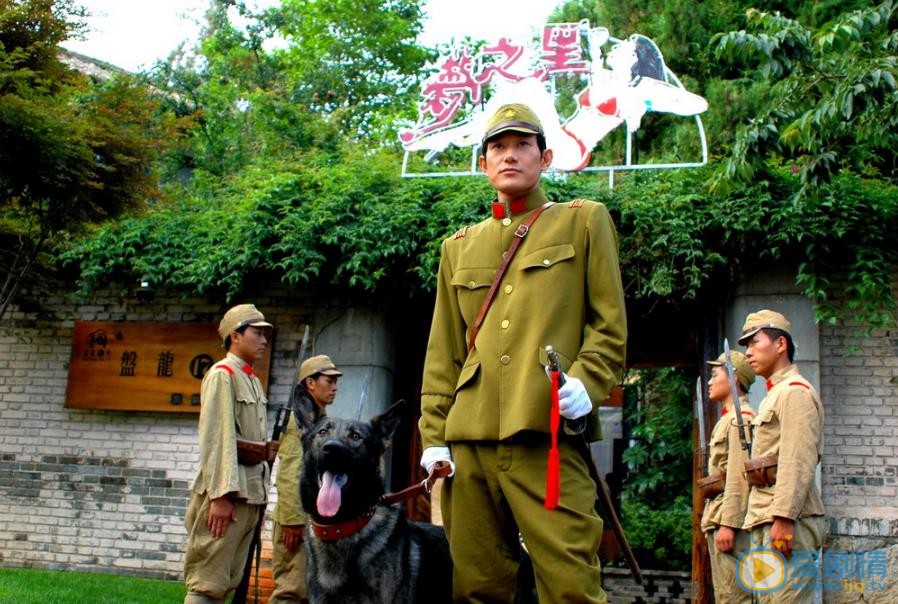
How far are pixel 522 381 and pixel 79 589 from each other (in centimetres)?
582

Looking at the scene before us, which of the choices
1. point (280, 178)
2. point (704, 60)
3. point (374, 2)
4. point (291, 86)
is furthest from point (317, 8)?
point (280, 178)

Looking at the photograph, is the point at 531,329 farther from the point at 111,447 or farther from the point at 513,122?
the point at 111,447

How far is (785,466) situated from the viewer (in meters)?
4.64

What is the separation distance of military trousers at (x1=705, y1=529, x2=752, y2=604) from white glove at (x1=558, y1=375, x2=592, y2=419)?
302 cm

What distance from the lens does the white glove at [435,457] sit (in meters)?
2.92

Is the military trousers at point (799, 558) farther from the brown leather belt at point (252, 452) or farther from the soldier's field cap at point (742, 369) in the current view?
the brown leather belt at point (252, 452)

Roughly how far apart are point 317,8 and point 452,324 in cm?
1703

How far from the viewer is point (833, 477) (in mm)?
7445

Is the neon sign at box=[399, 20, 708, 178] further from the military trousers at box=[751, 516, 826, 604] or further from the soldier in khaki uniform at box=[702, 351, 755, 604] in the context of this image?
the military trousers at box=[751, 516, 826, 604]

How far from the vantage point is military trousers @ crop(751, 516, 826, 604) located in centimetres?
468

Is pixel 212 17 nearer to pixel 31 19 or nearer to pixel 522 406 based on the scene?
pixel 31 19

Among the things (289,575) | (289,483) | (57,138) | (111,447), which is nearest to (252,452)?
(289,483)

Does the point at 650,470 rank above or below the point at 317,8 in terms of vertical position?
below

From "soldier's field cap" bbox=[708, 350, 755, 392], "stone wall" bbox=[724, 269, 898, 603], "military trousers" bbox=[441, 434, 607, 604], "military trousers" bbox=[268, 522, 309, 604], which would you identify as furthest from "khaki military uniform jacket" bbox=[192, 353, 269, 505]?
"stone wall" bbox=[724, 269, 898, 603]
